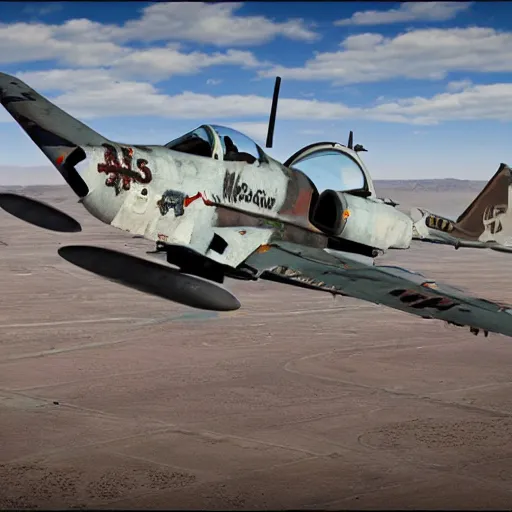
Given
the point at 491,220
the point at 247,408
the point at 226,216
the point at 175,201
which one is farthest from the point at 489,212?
the point at 247,408

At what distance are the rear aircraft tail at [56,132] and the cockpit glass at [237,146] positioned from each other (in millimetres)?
2365

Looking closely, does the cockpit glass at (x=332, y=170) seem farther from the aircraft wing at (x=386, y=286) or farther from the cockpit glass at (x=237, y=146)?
the aircraft wing at (x=386, y=286)

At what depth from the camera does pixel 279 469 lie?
78.3ft

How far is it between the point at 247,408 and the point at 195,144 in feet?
49.3

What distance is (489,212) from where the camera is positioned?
2320 centimetres

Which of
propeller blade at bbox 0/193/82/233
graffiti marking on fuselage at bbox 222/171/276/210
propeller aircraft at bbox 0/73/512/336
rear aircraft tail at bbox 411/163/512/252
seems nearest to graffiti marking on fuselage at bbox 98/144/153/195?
propeller aircraft at bbox 0/73/512/336

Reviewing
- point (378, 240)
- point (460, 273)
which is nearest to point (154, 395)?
point (378, 240)

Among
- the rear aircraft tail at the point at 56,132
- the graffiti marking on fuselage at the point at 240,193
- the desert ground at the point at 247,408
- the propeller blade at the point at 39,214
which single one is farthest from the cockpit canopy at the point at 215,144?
the desert ground at the point at 247,408

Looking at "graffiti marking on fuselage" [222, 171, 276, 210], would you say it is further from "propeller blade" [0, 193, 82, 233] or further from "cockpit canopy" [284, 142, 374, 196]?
"propeller blade" [0, 193, 82, 233]

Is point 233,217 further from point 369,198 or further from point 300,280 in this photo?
point 369,198

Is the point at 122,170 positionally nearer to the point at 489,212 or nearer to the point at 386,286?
the point at 386,286

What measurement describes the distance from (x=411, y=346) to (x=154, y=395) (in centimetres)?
1502

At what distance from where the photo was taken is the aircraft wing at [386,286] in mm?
14312

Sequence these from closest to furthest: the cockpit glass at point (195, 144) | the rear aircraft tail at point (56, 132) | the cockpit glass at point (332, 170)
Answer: the rear aircraft tail at point (56, 132) → the cockpit glass at point (195, 144) → the cockpit glass at point (332, 170)
